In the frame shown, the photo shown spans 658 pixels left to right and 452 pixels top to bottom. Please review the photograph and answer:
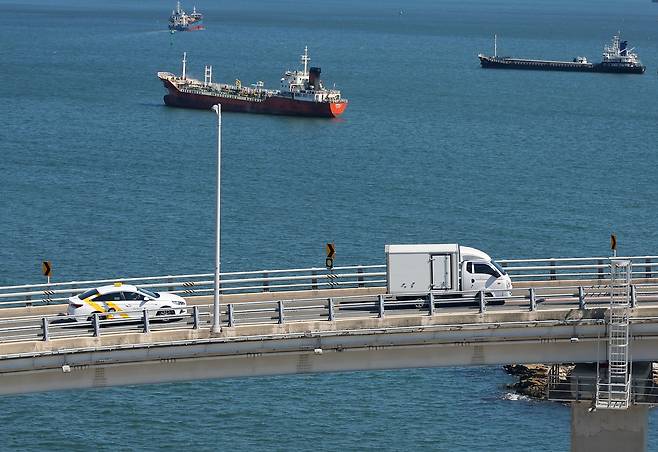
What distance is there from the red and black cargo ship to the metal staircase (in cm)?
12931

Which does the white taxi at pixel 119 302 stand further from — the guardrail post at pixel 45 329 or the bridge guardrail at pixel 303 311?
the guardrail post at pixel 45 329

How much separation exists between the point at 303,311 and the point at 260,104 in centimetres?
12890

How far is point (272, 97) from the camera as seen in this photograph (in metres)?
179

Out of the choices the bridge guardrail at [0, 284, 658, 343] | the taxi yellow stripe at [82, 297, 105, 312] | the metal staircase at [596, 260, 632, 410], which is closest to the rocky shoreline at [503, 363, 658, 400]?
the bridge guardrail at [0, 284, 658, 343]

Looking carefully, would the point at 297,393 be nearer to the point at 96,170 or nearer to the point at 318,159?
the point at 96,170

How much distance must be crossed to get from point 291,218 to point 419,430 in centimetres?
4622

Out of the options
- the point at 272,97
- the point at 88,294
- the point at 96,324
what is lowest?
the point at 96,324

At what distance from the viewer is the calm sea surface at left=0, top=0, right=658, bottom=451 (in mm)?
63469

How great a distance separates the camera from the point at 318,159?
143 metres

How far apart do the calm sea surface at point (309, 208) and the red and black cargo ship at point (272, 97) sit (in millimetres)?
1797

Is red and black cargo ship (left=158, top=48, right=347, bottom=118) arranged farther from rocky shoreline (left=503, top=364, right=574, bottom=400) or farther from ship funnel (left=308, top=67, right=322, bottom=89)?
rocky shoreline (left=503, top=364, right=574, bottom=400)

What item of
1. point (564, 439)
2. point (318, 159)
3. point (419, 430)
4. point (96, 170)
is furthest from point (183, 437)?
point (318, 159)

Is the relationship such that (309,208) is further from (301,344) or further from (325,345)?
(301,344)

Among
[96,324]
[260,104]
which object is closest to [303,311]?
[96,324]
